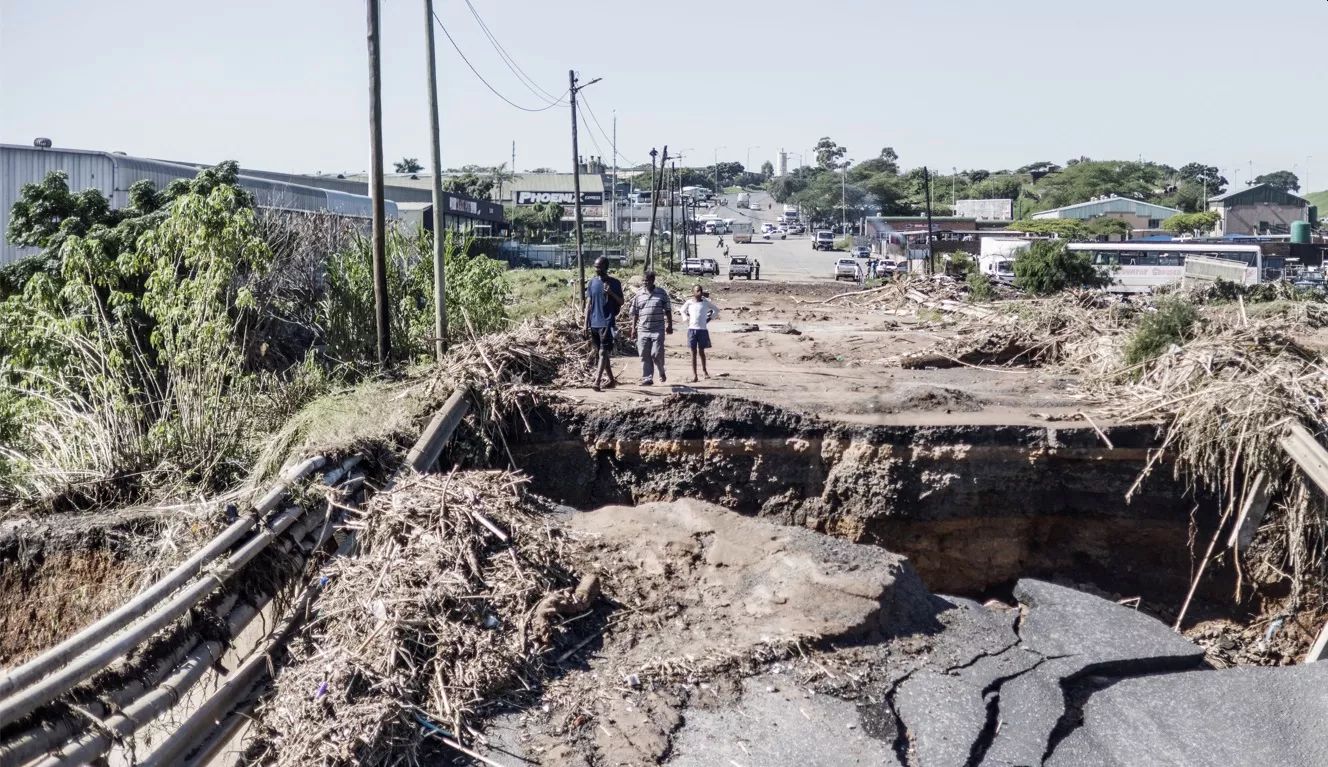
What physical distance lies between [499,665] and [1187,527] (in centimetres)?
780

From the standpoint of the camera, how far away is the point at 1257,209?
265 feet

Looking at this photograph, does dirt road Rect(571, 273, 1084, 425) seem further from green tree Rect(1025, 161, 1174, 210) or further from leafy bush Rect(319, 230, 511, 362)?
green tree Rect(1025, 161, 1174, 210)

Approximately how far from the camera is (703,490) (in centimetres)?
1233

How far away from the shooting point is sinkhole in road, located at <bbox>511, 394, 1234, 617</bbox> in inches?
478

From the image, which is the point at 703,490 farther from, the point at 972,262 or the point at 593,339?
the point at 972,262

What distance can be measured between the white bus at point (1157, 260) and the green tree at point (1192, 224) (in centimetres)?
3460

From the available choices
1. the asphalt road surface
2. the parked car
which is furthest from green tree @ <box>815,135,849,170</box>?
the parked car

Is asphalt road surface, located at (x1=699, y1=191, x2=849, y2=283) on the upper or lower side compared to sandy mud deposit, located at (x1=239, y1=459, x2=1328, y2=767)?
upper

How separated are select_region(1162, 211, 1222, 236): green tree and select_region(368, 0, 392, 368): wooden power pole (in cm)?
7250

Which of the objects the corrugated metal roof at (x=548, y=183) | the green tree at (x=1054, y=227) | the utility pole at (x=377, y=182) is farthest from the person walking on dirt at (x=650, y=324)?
the corrugated metal roof at (x=548, y=183)

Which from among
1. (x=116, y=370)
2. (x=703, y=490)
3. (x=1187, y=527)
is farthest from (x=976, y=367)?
(x=116, y=370)

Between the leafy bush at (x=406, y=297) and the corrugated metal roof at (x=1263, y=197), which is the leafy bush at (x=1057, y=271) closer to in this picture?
the leafy bush at (x=406, y=297)

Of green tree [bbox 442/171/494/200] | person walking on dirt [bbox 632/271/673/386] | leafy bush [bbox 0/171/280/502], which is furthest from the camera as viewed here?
green tree [bbox 442/171/494/200]

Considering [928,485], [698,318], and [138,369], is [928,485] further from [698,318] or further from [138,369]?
[138,369]
